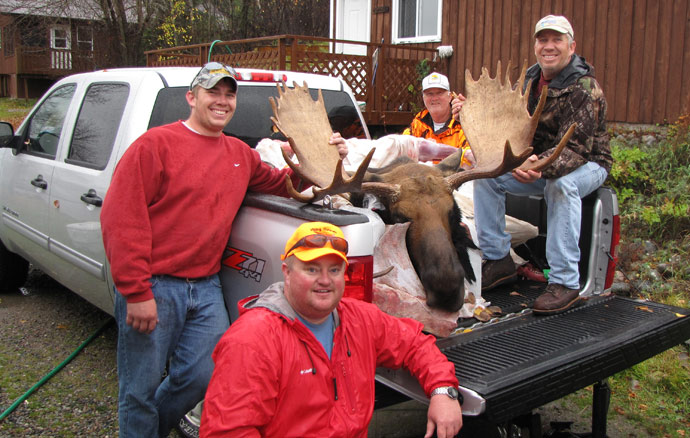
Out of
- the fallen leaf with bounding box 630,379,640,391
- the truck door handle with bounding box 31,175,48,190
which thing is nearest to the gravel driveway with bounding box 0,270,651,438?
the fallen leaf with bounding box 630,379,640,391

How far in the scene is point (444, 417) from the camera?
2553 mm

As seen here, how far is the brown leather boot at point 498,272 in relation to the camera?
447cm

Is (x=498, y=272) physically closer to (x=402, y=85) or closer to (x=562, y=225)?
(x=562, y=225)

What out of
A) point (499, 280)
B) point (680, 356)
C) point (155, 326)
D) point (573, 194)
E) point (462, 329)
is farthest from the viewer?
point (680, 356)

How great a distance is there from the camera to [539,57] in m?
4.53

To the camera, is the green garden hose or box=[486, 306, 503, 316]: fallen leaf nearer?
box=[486, 306, 503, 316]: fallen leaf

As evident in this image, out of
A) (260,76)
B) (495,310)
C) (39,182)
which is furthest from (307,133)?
(39,182)

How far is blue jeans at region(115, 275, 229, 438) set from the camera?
10.5 ft

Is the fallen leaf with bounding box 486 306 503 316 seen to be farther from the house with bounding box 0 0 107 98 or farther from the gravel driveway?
the house with bounding box 0 0 107 98

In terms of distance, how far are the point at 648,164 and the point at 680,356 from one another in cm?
443

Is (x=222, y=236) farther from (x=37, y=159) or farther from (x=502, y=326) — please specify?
(x=37, y=159)

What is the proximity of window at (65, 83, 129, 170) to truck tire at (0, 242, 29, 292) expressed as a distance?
259 cm

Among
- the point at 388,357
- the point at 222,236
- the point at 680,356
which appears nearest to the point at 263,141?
the point at 222,236

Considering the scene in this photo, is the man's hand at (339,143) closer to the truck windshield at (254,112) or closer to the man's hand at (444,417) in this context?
the truck windshield at (254,112)
